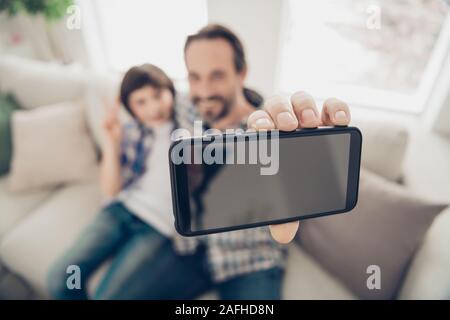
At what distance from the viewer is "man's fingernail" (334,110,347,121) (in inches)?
14.7

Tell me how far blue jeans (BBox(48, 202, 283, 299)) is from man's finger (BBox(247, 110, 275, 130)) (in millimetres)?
471

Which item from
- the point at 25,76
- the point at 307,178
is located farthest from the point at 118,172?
the point at 307,178

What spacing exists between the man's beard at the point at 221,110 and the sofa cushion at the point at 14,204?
2.44ft

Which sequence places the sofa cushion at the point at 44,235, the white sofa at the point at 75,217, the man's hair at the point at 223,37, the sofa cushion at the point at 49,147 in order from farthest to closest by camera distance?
the sofa cushion at the point at 49,147 < the sofa cushion at the point at 44,235 < the white sofa at the point at 75,217 < the man's hair at the point at 223,37

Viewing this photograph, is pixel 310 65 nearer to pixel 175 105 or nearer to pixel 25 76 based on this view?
pixel 175 105

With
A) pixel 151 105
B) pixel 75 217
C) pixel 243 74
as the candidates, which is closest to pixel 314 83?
pixel 243 74

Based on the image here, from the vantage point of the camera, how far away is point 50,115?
1010 millimetres

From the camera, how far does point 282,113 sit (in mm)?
370

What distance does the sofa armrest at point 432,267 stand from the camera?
0.57 m

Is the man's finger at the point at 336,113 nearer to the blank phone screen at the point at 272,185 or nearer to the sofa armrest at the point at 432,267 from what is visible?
the blank phone screen at the point at 272,185

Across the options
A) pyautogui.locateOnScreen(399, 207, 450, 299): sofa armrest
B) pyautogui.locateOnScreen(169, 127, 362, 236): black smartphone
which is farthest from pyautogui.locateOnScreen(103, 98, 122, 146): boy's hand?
pyautogui.locateOnScreen(399, 207, 450, 299): sofa armrest

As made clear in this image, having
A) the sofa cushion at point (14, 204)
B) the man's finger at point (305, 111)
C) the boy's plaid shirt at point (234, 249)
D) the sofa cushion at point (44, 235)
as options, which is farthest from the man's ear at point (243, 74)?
the sofa cushion at point (14, 204)

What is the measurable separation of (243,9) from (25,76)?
89 cm

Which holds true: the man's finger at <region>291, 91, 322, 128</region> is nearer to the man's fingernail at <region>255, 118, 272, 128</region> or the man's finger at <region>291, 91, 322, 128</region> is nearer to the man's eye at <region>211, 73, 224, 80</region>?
the man's fingernail at <region>255, 118, 272, 128</region>
